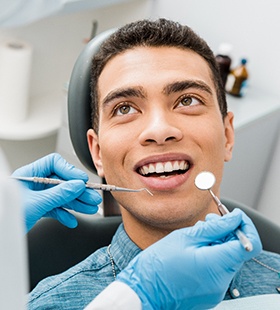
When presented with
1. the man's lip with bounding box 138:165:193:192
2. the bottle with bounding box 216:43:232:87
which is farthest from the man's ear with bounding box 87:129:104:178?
the bottle with bounding box 216:43:232:87

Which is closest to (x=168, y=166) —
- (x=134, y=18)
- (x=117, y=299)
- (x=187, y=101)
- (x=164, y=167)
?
(x=164, y=167)

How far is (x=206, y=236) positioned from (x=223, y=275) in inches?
3.5

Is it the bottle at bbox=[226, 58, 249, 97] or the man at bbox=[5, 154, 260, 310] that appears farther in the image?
the bottle at bbox=[226, 58, 249, 97]

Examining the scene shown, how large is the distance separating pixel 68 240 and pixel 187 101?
52 cm

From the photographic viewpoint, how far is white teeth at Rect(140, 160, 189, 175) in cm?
148

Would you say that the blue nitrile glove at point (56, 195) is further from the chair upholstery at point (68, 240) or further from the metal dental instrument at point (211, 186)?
the metal dental instrument at point (211, 186)

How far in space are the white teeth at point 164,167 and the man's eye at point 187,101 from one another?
16 cm

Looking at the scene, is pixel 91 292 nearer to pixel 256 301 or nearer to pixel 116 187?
pixel 116 187

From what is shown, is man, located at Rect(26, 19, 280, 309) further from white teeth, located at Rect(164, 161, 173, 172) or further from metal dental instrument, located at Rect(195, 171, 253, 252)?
metal dental instrument, located at Rect(195, 171, 253, 252)

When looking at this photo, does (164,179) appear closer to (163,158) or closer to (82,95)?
(163,158)

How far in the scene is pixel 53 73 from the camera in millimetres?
3305

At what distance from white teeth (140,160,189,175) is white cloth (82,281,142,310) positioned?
16.4 inches

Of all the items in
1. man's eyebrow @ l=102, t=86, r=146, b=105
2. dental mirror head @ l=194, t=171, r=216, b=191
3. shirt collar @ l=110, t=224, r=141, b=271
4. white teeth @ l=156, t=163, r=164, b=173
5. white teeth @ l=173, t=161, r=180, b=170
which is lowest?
shirt collar @ l=110, t=224, r=141, b=271

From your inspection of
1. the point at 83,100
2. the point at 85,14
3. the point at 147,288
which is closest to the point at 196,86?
the point at 83,100
